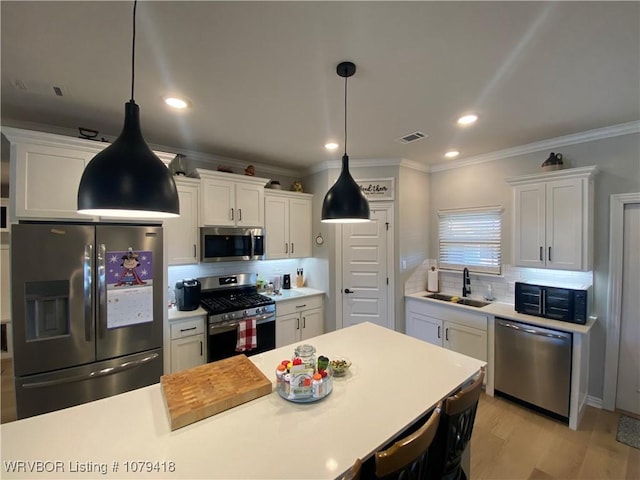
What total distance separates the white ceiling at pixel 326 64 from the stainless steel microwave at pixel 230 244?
1.16 meters

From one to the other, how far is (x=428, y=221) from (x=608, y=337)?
2.22 meters

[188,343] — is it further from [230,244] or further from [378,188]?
[378,188]

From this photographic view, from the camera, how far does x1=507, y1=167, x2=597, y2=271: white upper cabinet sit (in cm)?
262

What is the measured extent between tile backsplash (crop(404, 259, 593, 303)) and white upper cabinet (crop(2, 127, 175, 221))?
366 centimetres

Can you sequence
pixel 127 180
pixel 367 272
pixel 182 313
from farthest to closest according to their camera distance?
1. pixel 367 272
2. pixel 182 313
3. pixel 127 180

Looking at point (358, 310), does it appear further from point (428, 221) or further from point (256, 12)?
point (256, 12)

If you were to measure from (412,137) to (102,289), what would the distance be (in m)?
3.13

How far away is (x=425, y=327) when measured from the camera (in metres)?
3.54

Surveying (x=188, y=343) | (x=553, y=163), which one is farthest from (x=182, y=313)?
(x=553, y=163)

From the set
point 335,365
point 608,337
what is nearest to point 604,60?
point 335,365

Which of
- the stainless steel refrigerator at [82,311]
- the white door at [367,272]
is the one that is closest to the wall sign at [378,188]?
the white door at [367,272]

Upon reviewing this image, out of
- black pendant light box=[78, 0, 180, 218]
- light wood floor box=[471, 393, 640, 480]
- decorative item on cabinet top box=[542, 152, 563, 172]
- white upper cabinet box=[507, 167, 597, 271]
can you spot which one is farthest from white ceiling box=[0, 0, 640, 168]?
light wood floor box=[471, 393, 640, 480]

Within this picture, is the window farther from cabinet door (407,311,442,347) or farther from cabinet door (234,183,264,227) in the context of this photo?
cabinet door (234,183,264,227)

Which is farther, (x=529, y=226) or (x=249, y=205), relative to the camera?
(x=249, y=205)
